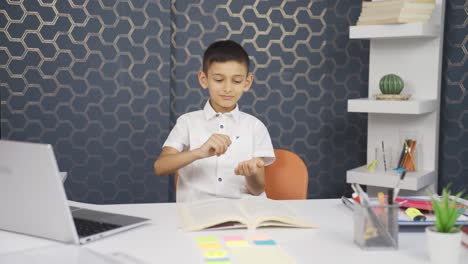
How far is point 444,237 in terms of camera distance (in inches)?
46.4

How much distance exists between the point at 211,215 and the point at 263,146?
76 cm

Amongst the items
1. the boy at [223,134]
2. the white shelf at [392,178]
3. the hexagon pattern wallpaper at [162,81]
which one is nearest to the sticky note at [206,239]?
the boy at [223,134]

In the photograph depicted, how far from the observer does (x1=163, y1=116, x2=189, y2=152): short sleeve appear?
2203mm

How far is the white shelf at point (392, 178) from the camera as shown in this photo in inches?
108

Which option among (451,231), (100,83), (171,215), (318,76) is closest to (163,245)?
(171,215)

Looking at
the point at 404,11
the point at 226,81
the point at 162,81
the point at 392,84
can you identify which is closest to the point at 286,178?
the point at 226,81

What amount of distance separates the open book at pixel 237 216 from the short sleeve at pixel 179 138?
0.58 metres

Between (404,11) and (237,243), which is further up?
(404,11)

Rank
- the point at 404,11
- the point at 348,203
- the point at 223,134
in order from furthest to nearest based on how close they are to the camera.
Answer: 1. the point at 404,11
2. the point at 223,134
3. the point at 348,203

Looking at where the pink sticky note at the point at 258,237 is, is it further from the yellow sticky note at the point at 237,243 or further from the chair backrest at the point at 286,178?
the chair backrest at the point at 286,178

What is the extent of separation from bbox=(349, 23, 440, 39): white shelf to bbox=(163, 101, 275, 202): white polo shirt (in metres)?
0.94

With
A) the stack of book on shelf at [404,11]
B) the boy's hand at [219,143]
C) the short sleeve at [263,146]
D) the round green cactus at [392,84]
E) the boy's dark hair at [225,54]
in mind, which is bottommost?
the short sleeve at [263,146]

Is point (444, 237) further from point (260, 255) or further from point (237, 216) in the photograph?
point (237, 216)

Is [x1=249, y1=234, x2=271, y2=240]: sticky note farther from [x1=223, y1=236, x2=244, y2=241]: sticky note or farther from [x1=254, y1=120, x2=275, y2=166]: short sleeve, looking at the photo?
[x1=254, y1=120, x2=275, y2=166]: short sleeve
